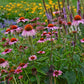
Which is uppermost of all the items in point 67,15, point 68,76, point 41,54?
point 67,15

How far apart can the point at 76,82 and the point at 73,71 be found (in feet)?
0.49

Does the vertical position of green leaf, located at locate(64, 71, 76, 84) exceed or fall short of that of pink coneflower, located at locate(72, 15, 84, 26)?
it falls short

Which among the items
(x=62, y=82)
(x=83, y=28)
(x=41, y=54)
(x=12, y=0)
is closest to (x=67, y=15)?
(x=83, y=28)

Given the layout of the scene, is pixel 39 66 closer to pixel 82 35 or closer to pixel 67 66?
pixel 67 66

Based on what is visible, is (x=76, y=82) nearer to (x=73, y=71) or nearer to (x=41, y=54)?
(x=73, y=71)

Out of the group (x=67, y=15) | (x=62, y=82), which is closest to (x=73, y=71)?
(x=62, y=82)

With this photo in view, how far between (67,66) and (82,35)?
0.63m

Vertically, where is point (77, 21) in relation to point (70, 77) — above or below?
above

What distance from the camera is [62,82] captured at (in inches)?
58.6

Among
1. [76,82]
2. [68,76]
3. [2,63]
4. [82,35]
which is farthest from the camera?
[82,35]

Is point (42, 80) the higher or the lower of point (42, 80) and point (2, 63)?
the lower

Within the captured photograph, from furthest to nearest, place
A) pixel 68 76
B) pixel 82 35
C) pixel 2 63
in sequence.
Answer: pixel 82 35, pixel 68 76, pixel 2 63

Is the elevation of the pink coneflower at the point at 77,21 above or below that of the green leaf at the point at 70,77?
above

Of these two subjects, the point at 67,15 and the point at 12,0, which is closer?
the point at 67,15
